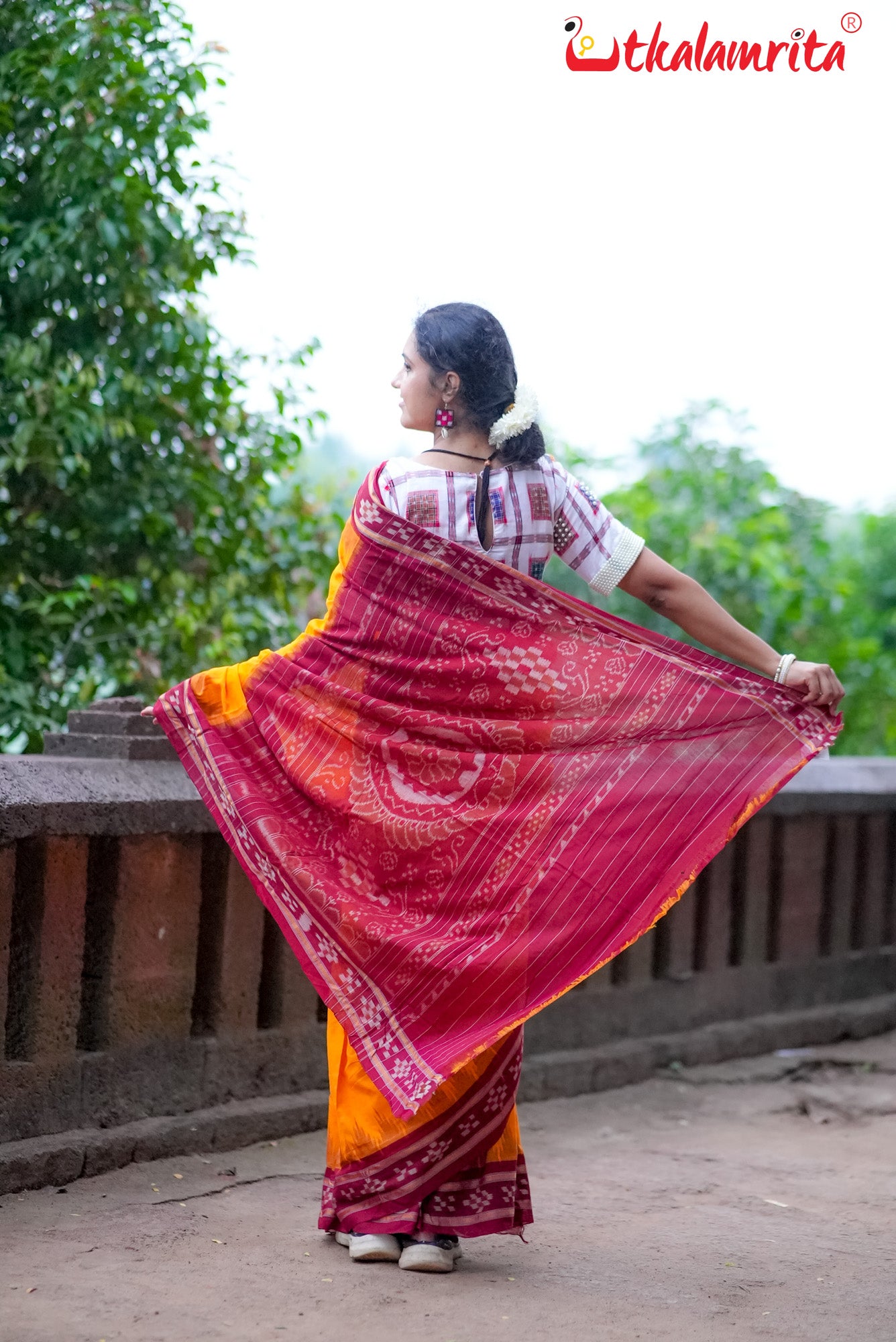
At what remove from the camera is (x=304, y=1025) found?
3.81 meters

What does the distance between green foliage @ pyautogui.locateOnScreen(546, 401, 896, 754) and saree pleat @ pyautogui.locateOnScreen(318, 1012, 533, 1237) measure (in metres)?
4.39

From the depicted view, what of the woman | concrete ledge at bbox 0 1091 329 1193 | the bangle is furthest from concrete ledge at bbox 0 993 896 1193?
the bangle

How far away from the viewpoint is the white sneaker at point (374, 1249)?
2.74 meters

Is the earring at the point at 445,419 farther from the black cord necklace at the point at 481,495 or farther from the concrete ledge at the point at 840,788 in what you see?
the concrete ledge at the point at 840,788

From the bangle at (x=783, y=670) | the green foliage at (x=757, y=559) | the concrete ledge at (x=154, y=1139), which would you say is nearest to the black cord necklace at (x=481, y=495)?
the bangle at (x=783, y=670)

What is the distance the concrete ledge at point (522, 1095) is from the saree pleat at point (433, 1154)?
647 mm

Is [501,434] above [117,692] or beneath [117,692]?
above

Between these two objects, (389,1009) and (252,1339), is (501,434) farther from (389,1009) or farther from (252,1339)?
(252,1339)

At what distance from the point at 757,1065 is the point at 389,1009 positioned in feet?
8.76

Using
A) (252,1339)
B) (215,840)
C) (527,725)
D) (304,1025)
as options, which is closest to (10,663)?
(215,840)

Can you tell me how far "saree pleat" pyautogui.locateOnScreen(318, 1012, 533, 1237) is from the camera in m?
2.73

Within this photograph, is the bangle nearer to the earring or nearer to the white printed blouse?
the white printed blouse

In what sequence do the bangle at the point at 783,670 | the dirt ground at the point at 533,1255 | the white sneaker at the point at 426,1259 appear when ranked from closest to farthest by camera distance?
1. the dirt ground at the point at 533,1255
2. the white sneaker at the point at 426,1259
3. the bangle at the point at 783,670

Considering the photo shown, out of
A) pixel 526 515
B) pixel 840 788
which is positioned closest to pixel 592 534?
pixel 526 515
